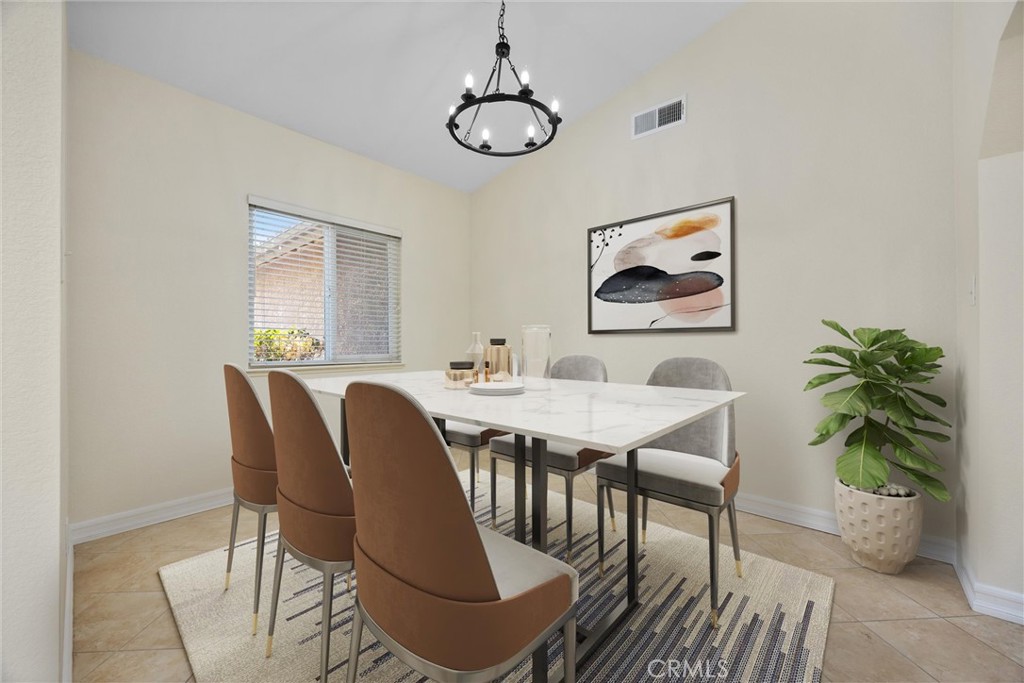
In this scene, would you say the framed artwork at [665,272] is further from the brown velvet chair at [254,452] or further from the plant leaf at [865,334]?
the brown velvet chair at [254,452]

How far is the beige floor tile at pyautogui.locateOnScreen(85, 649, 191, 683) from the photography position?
52.6 inches

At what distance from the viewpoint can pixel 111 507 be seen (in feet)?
7.63

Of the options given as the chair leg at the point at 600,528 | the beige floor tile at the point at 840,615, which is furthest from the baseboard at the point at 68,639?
the beige floor tile at the point at 840,615

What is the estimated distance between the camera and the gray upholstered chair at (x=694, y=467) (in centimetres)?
152

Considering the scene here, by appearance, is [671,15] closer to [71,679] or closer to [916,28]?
[916,28]

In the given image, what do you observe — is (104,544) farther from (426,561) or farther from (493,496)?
(426,561)

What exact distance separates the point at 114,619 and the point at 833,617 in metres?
2.83

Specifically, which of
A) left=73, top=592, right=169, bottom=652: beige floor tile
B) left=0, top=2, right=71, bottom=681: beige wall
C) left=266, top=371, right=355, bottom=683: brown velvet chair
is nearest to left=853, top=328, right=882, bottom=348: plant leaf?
left=266, top=371, right=355, bottom=683: brown velvet chair

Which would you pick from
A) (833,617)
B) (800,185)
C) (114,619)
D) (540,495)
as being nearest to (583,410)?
(540,495)

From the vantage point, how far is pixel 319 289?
336cm

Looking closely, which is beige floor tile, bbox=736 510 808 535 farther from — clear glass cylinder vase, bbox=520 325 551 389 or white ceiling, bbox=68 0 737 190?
white ceiling, bbox=68 0 737 190

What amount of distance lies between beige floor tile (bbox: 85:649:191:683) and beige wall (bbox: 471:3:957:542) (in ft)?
9.30

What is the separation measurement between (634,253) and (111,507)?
3694mm

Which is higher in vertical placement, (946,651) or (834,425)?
(834,425)
